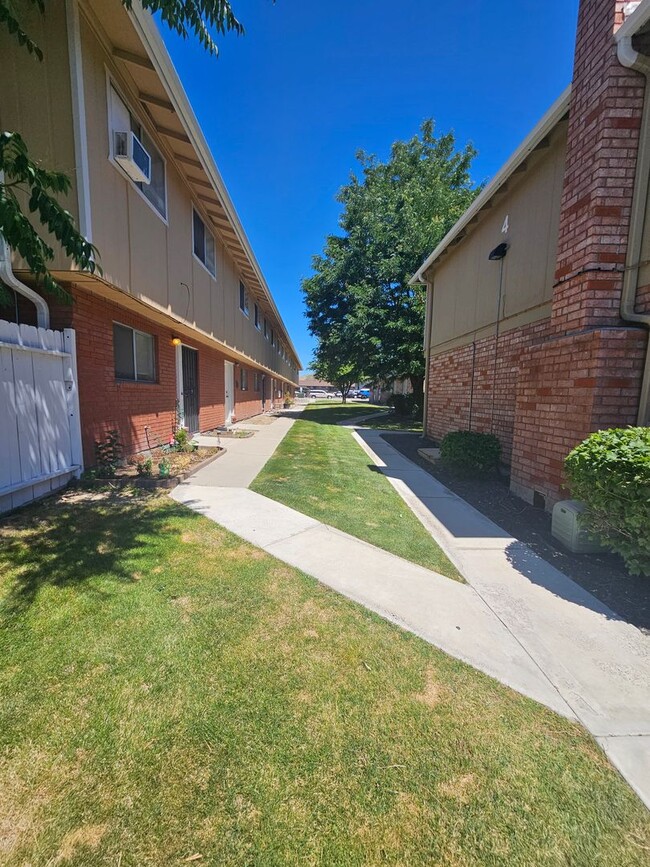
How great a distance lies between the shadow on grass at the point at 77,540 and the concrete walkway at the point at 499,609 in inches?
27.3

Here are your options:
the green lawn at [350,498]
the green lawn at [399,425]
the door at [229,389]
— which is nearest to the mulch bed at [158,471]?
the green lawn at [350,498]

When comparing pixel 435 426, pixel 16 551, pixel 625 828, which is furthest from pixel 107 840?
pixel 435 426

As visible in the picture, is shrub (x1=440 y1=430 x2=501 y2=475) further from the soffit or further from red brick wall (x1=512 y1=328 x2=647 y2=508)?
the soffit

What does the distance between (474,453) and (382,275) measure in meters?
14.9

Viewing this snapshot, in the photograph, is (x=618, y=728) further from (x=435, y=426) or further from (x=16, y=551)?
(x=435, y=426)

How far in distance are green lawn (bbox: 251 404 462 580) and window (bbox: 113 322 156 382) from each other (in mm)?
2957

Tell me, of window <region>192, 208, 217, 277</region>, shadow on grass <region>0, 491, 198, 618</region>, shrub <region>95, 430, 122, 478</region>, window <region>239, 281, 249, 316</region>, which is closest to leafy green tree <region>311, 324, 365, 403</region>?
window <region>239, 281, 249, 316</region>

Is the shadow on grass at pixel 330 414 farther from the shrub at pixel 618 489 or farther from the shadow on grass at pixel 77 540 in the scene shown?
the shrub at pixel 618 489

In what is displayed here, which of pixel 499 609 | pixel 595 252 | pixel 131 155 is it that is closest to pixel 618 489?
pixel 499 609

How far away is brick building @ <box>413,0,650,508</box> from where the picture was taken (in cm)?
382

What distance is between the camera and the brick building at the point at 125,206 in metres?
4.27

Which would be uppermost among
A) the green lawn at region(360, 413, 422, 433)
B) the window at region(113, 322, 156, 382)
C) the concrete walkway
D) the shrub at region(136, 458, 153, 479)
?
the window at region(113, 322, 156, 382)

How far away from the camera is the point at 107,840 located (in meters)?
1.29

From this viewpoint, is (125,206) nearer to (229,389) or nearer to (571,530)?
(571,530)
